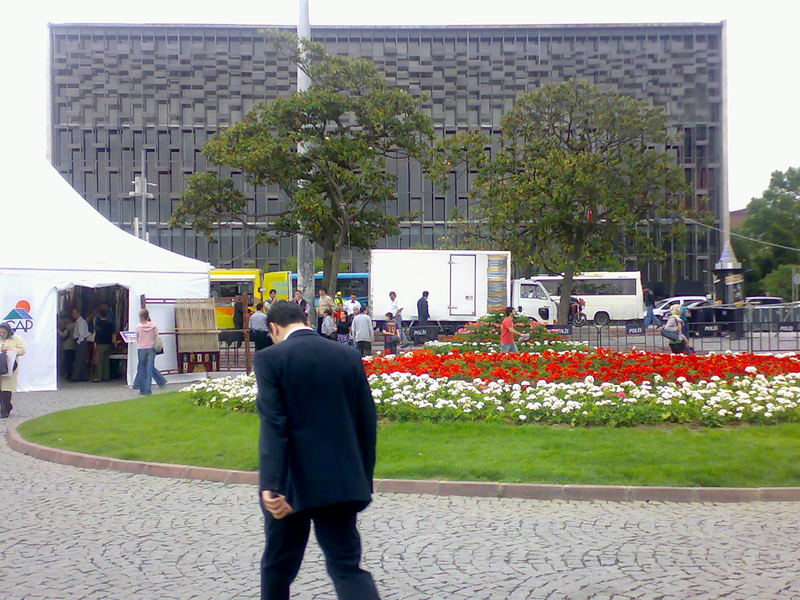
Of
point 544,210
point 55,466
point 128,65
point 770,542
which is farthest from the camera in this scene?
point 128,65

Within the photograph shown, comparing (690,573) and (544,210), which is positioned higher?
(544,210)

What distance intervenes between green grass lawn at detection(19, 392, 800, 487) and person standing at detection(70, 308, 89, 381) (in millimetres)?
8799

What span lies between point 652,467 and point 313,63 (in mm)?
22981

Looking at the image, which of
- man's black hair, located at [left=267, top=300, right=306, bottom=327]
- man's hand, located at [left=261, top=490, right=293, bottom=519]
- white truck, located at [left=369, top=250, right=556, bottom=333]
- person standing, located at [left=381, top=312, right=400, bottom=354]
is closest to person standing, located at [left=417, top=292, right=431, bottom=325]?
white truck, located at [left=369, top=250, right=556, bottom=333]

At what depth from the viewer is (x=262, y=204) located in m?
67.4

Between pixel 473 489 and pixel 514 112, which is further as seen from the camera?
pixel 514 112

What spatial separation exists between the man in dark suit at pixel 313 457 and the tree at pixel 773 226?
193ft

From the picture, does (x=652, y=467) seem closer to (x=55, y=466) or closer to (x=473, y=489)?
(x=473, y=489)

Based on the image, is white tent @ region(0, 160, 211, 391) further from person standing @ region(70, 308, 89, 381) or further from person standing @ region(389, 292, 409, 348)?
person standing @ region(389, 292, 409, 348)

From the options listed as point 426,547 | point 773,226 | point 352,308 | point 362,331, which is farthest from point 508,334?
point 773,226

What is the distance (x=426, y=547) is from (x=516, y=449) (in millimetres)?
3370

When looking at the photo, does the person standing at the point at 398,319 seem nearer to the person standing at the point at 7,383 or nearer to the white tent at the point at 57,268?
the white tent at the point at 57,268

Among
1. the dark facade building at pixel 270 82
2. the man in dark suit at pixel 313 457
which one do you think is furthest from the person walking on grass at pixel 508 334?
the dark facade building at pixel 270 82

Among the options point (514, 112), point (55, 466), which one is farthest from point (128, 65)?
point (55, 466)
